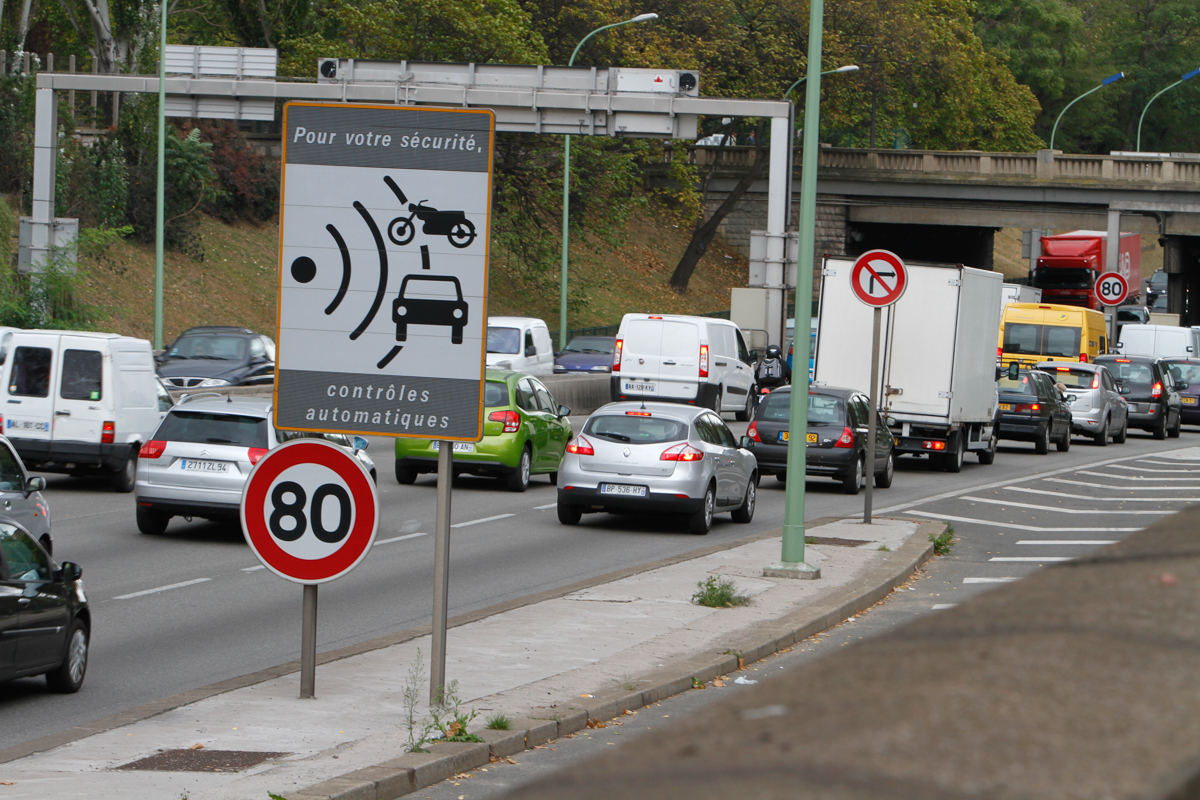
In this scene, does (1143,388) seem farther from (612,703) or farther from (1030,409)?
(612,703)

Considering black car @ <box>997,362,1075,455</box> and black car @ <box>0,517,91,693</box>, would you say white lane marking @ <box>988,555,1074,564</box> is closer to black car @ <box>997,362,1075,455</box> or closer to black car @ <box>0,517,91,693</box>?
black car @ <box>0,517,91,693</box>

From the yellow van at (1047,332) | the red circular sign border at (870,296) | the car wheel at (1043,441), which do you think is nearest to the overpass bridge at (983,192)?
the yellow van at (1047,332)

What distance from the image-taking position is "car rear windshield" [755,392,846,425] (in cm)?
2311

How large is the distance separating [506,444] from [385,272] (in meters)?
13.3

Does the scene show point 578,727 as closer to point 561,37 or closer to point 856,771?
point 856,771

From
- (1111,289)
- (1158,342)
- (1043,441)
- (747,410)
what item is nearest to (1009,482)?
(1043,441)

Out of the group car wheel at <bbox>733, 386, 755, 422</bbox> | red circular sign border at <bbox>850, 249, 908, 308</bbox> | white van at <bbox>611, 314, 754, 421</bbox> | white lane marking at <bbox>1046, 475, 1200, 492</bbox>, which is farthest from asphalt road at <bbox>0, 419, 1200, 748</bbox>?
car wheel at <bbox>733, 386, 755, 422</bbox>

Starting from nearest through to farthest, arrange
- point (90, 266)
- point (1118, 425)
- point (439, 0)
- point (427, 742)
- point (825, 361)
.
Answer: point (427, 742) < point (825, 361) < point (1118, 425) < point (90, 266) < point (439, 0)

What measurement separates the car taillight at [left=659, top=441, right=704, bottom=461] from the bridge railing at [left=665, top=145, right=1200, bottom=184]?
49.1 metres

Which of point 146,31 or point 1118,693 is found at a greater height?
point 146,31

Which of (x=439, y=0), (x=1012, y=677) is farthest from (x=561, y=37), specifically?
(x=1012, y=677)

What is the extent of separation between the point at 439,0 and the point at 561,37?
844cm

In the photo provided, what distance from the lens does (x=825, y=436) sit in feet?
75.5

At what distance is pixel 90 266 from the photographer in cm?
4222
